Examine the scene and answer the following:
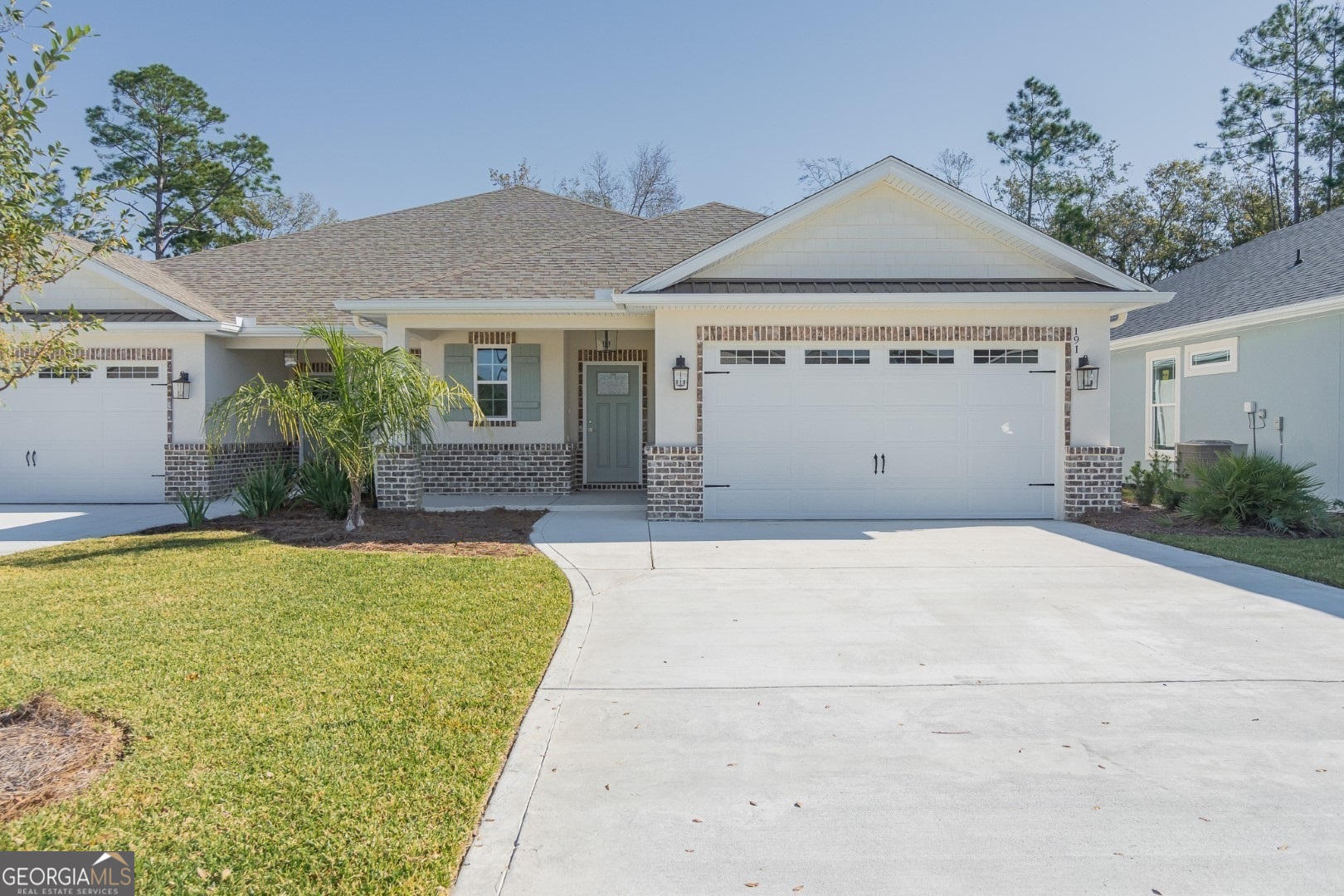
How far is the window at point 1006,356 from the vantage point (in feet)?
35.2

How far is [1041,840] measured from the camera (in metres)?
2.88

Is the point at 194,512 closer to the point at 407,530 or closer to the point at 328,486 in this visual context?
the point at 328,486

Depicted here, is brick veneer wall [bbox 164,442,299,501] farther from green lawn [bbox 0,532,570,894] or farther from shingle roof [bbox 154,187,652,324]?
green lawn [bbox 0,532,570,894]

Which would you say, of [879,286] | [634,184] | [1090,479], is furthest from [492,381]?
[634,184]

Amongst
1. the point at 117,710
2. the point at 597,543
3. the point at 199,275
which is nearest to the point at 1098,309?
the point at 597,543

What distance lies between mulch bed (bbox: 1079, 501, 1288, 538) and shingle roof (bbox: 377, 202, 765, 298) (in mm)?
6951

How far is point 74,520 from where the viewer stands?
35.5ft

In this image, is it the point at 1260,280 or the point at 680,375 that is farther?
the point at 1260,280

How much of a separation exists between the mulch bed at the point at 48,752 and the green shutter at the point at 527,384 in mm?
9822

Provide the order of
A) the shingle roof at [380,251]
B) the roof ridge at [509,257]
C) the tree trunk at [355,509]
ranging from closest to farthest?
the tree trunk at [355,509]
the roof ridge at [509,257]
the shingle roof at [380,251]

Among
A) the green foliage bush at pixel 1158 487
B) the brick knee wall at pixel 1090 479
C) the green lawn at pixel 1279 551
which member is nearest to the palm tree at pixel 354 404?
the brick knee wall at pixel 1090 479

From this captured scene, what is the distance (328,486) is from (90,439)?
546 centimetres

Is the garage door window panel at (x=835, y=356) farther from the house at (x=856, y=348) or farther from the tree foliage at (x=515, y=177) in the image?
the tree foliage at (x=515, y=177)

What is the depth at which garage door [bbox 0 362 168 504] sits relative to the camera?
42.2 feet
